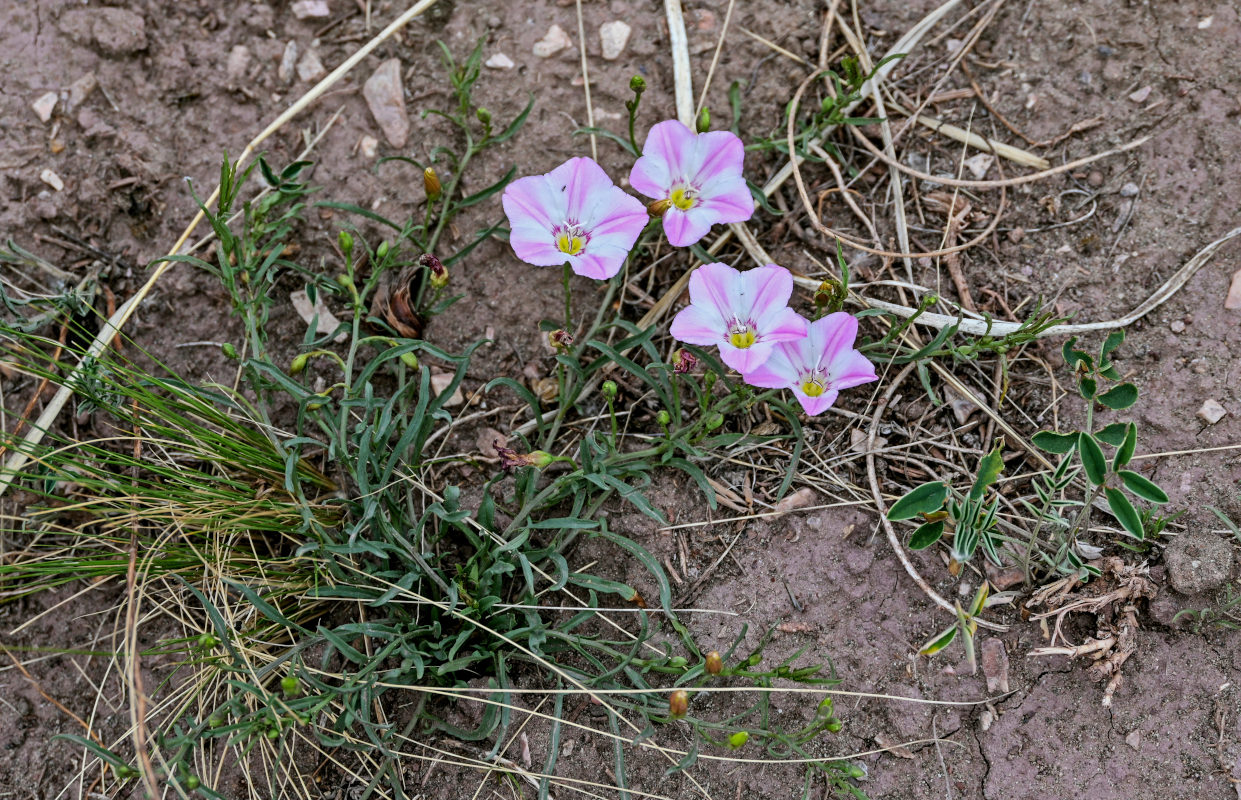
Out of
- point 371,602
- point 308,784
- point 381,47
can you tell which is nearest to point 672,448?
point 371,602

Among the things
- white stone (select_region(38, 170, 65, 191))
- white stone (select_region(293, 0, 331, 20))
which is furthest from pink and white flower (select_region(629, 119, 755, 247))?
white stone (select_region(38, 170, 65, 191))

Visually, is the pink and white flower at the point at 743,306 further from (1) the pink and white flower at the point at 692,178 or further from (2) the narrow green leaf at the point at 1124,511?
(2) the narrow green leaf at the point at 1124,511

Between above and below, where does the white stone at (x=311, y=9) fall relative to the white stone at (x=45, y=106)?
above

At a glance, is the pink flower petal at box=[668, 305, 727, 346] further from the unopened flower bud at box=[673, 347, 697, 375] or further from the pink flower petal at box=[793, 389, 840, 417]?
the pink flower petal at box=[793, 389, 840, 417]

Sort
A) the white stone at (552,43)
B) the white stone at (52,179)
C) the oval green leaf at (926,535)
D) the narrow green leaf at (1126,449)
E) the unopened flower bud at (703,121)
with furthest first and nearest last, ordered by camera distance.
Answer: the white stone at (552,43) < the white stone at (52,179) < the unopened flower bud at (703,121) < the oval green leaf at (926,535) < the narrow green leaf at (1126,449)

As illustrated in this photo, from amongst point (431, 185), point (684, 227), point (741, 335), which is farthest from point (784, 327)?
point (431, 185)

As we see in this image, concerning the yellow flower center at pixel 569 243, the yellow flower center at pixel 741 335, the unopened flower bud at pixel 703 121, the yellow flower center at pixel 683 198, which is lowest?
the yellow flower center at pixel 741 335

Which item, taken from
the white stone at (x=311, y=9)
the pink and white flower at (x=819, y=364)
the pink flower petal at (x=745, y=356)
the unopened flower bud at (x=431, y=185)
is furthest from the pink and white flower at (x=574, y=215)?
the white stone at (x=311, y=9)
